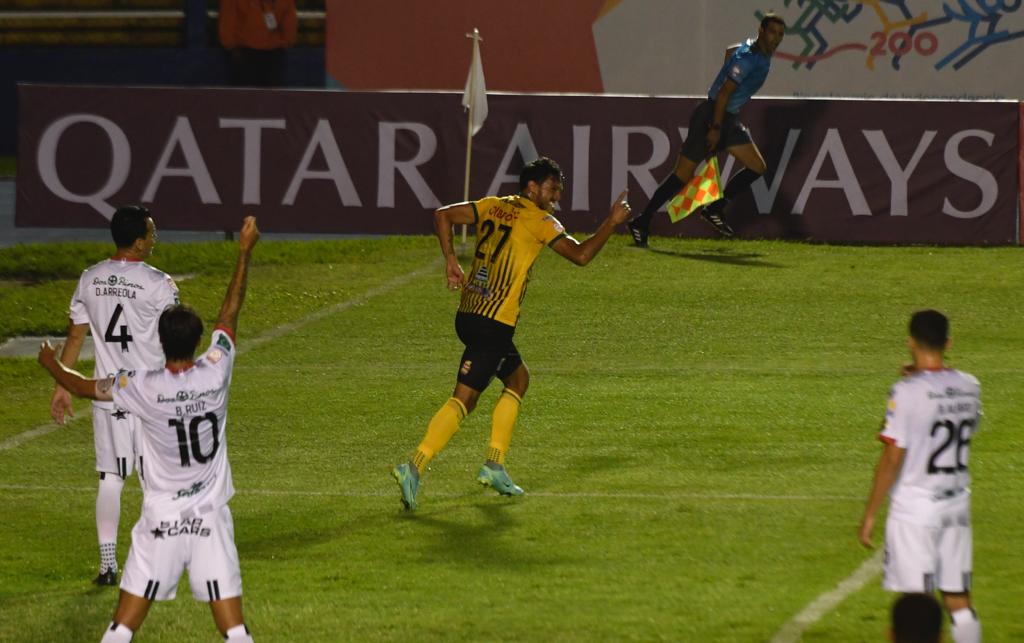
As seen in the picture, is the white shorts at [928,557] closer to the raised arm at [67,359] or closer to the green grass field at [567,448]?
the green grass field at [567,448]

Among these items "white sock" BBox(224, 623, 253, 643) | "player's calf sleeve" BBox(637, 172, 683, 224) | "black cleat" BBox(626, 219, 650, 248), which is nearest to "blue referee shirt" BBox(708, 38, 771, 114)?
"player's calf sleeve" BBox(637, 172, 683, 224)

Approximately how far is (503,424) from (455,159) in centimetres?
1000

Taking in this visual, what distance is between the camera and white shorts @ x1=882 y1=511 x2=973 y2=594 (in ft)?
23.8

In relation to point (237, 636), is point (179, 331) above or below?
above

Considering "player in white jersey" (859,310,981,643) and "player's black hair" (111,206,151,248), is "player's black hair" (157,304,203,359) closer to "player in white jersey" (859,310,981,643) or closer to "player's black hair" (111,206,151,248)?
"player's black hair" (111,206,151,248)

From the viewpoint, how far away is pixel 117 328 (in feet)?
31.5

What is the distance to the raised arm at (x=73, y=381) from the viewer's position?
7570mm

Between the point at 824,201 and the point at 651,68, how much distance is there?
10538mm

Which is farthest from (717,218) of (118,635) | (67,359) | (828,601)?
(118,635)

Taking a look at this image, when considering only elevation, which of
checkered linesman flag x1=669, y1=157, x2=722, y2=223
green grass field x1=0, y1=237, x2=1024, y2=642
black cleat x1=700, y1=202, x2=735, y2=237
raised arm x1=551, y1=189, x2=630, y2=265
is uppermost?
raised arm x1=551, y1=189, x2=630, y2=265

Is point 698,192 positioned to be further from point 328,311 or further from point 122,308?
point 122,308

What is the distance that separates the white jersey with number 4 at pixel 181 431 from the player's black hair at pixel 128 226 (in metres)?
1.99

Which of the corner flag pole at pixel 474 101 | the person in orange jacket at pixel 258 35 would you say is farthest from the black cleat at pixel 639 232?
the person in orange jacket at pixel 258 35

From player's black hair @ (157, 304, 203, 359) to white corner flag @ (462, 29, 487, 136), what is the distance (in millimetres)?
12969
